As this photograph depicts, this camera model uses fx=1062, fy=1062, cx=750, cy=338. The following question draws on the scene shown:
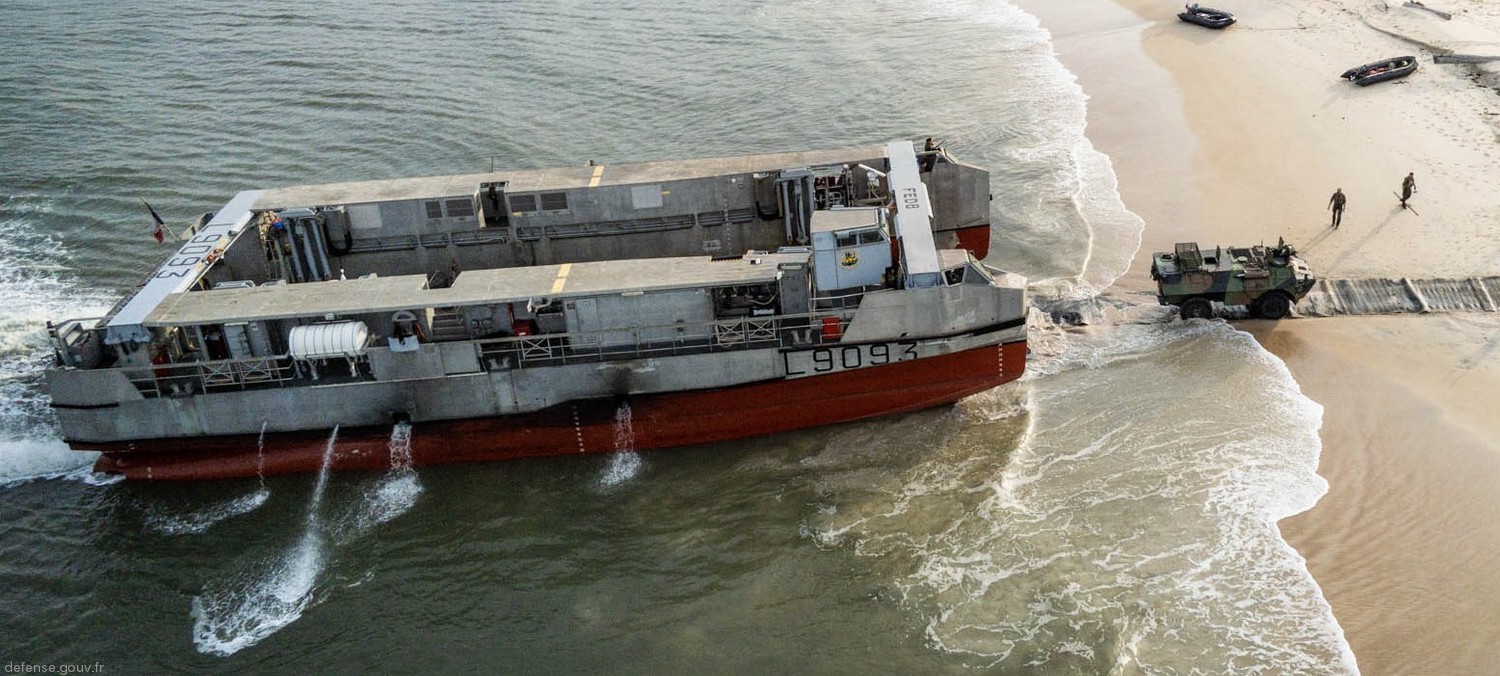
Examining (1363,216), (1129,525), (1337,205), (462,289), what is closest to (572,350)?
(462,289)

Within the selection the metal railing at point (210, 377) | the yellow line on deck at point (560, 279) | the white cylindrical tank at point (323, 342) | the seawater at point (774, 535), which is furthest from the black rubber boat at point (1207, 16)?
the metal railing at point (210, 377)

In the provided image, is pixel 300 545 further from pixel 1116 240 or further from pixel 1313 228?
pixel 1313 228

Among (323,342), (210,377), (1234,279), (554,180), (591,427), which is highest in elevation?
(554,180)

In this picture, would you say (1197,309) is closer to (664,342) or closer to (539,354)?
(664,342)

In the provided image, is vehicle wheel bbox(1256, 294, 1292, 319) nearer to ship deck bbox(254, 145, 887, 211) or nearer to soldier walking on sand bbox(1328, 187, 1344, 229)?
soldier walking on sand bbox(1328, 187, 1344, 229)

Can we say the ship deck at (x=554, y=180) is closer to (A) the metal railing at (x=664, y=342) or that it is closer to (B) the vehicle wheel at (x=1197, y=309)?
(A) the metal railing at (x=664, y=342)

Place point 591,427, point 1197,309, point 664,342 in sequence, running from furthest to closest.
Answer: point 1197,309
point 664,342
point 591,427
